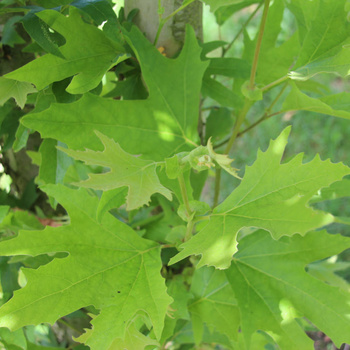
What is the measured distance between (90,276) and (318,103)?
0.50 metres

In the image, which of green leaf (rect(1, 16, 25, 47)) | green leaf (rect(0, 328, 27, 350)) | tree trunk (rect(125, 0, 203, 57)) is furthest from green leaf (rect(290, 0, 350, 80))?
green leaf (rect(0, 328, 27, 350))

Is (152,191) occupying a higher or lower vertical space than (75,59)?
lower

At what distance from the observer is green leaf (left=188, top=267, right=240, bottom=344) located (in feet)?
2.92

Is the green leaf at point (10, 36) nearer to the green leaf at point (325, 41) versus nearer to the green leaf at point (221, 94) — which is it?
the green leaf at point (221, 94)

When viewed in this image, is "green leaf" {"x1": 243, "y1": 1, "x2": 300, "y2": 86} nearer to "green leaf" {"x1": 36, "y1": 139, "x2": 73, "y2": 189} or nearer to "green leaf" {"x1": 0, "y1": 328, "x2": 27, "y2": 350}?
"green leaf" {"x1": 36, "y1": 139, "x2": 73, "y2": 189}

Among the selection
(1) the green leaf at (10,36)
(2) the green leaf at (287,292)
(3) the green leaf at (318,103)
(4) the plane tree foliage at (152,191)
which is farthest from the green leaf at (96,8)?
(2) the green leaf at (287,292)

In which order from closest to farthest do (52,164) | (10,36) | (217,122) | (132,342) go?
1. (132,342)
2. (52,164)
3. (10,36)
4. (217,122)

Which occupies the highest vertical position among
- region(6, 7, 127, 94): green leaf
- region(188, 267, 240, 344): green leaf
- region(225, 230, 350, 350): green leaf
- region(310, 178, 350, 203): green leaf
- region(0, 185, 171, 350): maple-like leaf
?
region(6, 7, 127, 94): green leaf

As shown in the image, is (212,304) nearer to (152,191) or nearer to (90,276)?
(90,276)

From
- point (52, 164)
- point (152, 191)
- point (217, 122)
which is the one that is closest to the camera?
point (152, 191)

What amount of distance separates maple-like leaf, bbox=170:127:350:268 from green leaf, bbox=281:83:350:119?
143mm

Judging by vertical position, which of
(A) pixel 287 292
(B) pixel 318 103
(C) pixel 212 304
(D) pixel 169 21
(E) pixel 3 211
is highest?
(D) pixel 169 21

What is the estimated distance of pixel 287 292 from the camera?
0.79m

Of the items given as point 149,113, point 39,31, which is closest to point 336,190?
point 149,113
